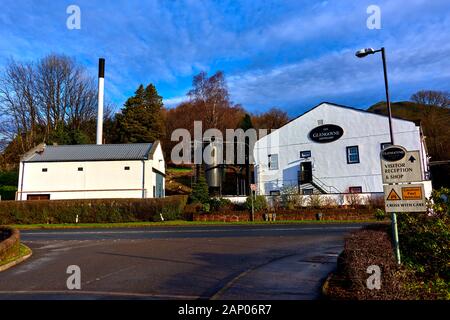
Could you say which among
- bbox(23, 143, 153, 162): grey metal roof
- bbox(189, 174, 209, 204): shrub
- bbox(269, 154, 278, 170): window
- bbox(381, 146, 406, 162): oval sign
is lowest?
bbox(381, 146, 406, 162): oval sign

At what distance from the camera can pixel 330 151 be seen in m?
37.6

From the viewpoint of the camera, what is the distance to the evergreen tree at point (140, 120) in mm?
60250

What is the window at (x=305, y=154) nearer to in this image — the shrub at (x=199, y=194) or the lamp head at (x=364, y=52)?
the shrub at (x=199, y=194)

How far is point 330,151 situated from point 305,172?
11.0 feet

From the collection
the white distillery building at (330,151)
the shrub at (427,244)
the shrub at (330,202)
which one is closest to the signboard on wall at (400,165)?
the shrub at (427,244)

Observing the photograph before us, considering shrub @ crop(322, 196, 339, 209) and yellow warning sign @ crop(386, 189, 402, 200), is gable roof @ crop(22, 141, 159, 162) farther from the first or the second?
yellow warning sign @ crop(386, 189, 402, 200)

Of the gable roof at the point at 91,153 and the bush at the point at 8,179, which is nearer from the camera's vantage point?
the gable roof at the point at 91,153

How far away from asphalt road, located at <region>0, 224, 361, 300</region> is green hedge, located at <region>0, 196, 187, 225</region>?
14112 mm

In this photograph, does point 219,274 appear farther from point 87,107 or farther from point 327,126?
point 87,107

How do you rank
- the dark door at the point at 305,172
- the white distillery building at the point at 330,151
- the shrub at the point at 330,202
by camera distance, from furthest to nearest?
the dark door at the point at 305,172
the white distillery building at the point at 330,151
the shrub at the point at 330,202

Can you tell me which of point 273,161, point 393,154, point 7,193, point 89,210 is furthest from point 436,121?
point 7,193

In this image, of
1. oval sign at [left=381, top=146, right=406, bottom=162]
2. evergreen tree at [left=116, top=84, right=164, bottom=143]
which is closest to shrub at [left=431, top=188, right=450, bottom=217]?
oval sign at [left=381, top=146, right=406, bottom=162]

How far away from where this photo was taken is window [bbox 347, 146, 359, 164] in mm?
36031
